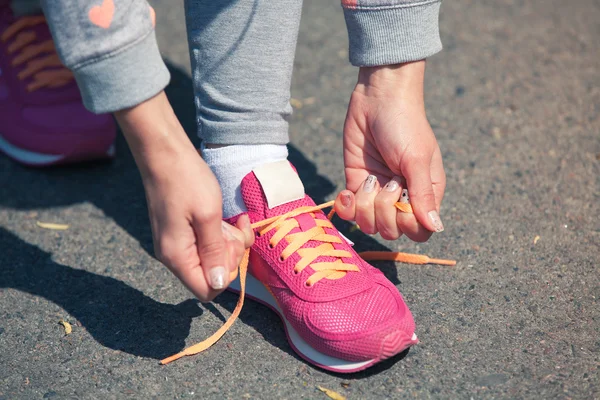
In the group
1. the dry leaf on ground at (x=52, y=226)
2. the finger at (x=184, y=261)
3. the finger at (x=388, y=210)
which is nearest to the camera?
the finger at (x=184, y=261)

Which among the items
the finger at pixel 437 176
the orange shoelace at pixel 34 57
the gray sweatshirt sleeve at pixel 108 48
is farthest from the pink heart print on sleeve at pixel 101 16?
the orange shoelace at pixel 34 57

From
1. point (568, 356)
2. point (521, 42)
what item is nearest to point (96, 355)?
point (568, 356)

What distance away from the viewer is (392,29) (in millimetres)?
1207

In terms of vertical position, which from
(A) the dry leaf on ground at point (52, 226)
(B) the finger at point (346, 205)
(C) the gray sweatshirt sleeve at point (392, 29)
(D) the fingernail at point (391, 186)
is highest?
(C) the gray sweatshirt sleeve at point (392, 29)

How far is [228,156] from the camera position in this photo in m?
1.27

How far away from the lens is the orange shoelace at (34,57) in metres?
1.71

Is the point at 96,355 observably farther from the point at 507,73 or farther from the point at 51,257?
the point at 507,73

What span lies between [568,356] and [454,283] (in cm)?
27

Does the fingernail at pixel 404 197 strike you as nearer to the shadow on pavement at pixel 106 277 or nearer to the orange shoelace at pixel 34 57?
the shadow on pavement at pixel 106 277

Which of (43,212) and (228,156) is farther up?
(228,156)

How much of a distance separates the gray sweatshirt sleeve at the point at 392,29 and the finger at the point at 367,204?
0.77 ft

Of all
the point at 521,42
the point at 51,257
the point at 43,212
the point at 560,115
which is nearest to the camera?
the point at 51,257

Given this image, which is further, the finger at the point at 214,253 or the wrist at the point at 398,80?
the wrist at the point at 398,80

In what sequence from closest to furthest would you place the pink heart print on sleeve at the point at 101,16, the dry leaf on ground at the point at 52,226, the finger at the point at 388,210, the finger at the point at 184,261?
1. the pink heart print on sleeve at the point at 101,16
2. the finger at the point at 184,261
3. the finger at the point at 388,210
4. the dry leaf on ground at the point at 52,226
